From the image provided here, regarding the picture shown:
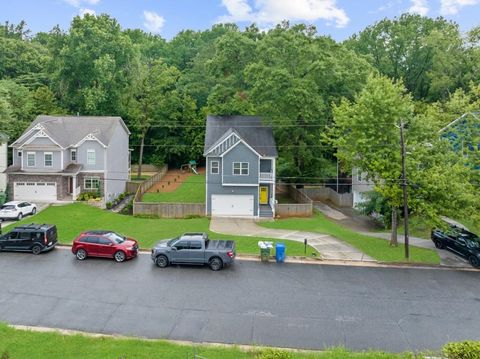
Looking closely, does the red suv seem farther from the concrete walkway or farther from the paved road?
the concrete walkway

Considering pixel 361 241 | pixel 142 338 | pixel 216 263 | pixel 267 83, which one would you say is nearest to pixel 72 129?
pixel 267 83

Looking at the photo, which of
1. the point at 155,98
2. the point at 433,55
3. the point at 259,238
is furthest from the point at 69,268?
the point at 433,55

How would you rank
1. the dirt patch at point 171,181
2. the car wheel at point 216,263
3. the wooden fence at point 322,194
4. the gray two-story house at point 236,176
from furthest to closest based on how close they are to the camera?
the dirt patch at point 171,181 < the wooden fence at point 322,194 < the gray two-story house at point 236,176 < the car wheel at point 216,263

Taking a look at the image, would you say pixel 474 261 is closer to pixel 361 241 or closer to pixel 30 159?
pixel 361 241

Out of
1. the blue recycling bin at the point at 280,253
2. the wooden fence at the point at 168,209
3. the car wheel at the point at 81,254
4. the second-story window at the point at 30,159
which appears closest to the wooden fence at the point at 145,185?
the wooden fence at the point at 168,209

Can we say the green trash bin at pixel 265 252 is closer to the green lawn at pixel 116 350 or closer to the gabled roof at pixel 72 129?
the green lawn at pixel 116 350
